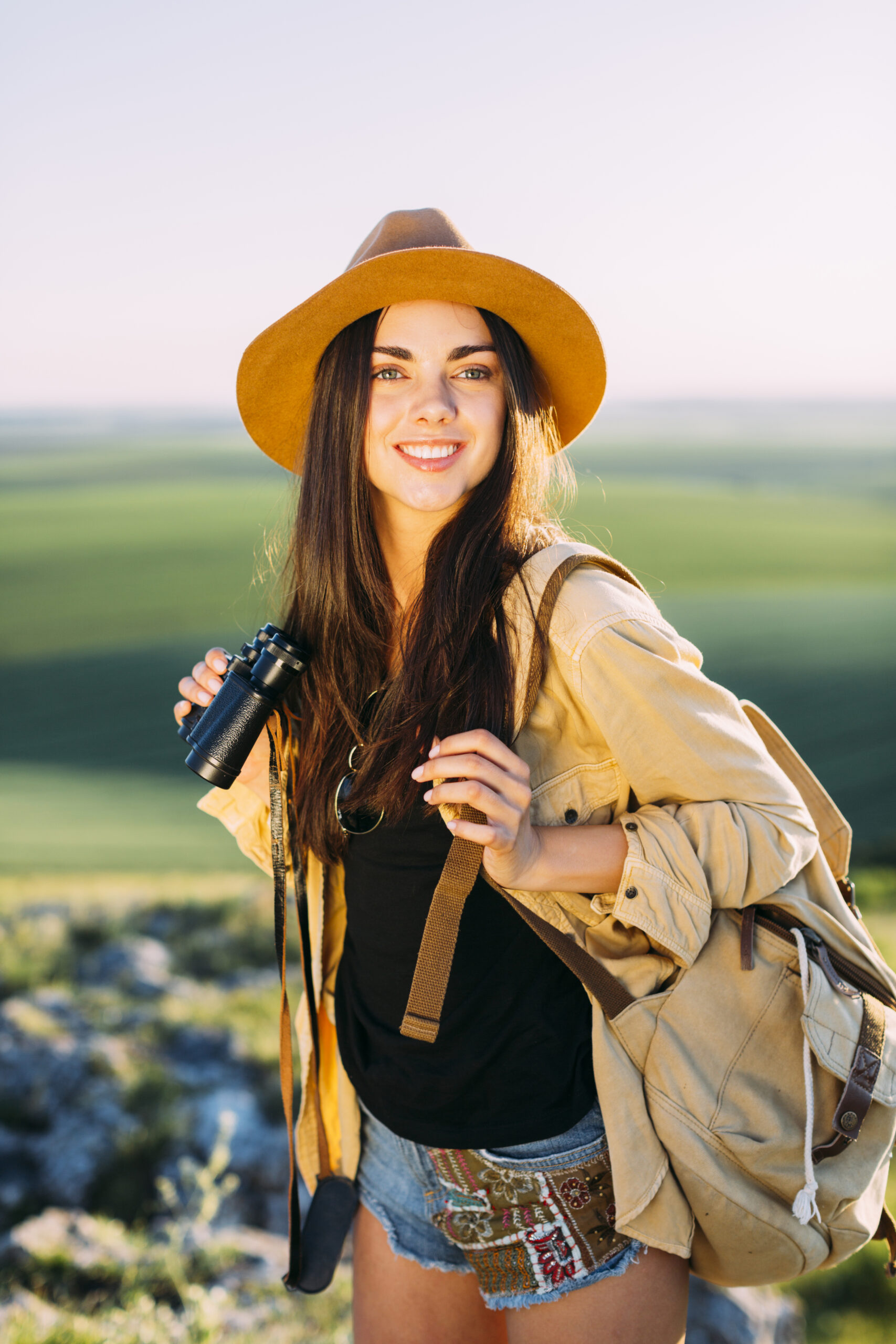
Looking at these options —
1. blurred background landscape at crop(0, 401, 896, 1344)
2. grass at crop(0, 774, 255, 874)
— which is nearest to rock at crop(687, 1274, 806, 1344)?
blurred background landscape at crop(0, 401, 896, 1344)

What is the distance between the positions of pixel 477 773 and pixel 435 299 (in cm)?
88

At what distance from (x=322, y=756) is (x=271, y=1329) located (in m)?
1.59

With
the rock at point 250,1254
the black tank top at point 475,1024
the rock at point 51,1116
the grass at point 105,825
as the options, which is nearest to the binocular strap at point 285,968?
the black tank top at point 475,1024

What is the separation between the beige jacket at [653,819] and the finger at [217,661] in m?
0.57

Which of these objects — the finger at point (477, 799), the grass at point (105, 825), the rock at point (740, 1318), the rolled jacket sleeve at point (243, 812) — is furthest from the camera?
the grass at point (105, 825)

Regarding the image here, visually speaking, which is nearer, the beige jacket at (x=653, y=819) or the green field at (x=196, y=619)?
the beige jacket at (x=653, y=819)

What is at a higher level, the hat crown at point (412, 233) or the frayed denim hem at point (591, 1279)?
the hat crown at point (412, 233)

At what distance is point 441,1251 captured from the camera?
164 centimetres

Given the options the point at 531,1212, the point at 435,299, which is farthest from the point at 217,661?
the point at 531,1212

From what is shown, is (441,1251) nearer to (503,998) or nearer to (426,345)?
(503,998)

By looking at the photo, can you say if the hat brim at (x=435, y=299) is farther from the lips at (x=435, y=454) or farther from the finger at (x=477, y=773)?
the finger at (x=477, y=773)

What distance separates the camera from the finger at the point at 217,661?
169 centimetres

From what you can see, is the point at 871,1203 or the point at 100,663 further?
the point at 100,663

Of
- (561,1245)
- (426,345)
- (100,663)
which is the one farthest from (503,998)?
(100,663)
